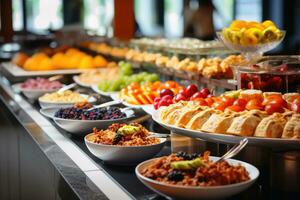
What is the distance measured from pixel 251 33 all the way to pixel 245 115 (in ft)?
3.11

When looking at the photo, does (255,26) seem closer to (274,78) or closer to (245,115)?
(274,78)

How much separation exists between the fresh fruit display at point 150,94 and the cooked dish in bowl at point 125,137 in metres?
0.52

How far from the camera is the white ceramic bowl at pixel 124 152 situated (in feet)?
7.63

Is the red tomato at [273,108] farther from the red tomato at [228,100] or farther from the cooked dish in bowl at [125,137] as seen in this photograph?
the cooked dish in bowl at [125,137]

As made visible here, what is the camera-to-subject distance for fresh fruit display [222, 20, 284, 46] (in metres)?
3.06

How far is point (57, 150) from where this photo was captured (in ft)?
8.90

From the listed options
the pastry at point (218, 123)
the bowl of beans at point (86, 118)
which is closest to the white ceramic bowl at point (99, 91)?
the bowl of beans at point (86, 118)

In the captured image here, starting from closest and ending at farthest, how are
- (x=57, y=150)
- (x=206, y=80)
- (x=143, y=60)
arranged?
1. (x=57, y=150)
2. (x=206, y=80)
3. (x=143, y=60)

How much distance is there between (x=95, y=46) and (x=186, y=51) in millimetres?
2703

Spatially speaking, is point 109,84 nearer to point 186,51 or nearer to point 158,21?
point 186,51

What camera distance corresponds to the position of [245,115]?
7.27 ft

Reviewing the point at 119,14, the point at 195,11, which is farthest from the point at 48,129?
the point at 195,11

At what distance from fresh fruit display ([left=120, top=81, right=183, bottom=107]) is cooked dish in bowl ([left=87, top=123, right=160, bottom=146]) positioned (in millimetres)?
521

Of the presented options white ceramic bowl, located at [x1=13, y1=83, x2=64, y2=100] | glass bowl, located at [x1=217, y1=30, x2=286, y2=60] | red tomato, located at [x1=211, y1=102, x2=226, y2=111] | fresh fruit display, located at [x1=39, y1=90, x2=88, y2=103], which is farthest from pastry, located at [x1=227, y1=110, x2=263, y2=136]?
white ceramic bowl, located at [x1=13, y1=83, x2=64, y2=100]
